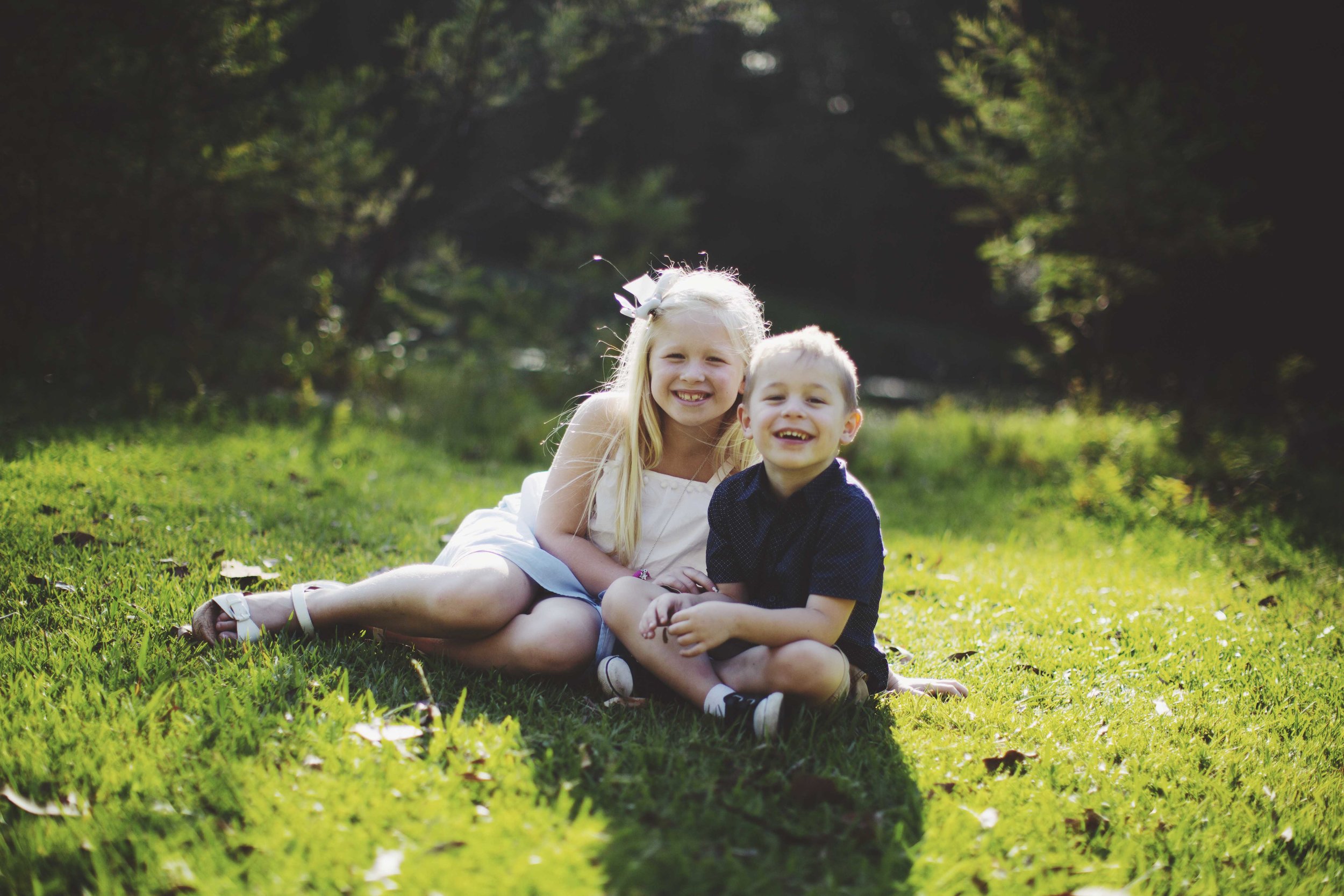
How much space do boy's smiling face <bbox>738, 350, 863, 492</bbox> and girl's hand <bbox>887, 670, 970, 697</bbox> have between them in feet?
2.57

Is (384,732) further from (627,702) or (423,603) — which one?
(627,702)

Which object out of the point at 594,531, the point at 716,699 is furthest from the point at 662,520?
the point at 716,699

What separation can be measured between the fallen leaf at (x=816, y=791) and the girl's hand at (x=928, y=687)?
70cm

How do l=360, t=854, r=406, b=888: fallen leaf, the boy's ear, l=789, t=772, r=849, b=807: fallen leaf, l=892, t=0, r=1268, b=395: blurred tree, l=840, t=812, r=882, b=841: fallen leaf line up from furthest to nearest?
l=892, t=0, r=1268, b=395: blurred tree, the boy's ear, l=789, t=772, r=849, b=807: fallen leaf, l=840, t=812, r=882, b=841: fallen leaf, l=360, t=854, r=406, b=888: fallen leaf

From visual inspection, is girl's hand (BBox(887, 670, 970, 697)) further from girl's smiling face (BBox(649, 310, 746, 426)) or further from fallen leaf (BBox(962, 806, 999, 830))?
girl's smiling face (BBox(649, 310, 746, 426))

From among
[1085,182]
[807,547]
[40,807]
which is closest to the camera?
[40,807]

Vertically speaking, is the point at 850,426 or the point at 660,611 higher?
the point at 850,426

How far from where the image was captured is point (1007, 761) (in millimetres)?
2188

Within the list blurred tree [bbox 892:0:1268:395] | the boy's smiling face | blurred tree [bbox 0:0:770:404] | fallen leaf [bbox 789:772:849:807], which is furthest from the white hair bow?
blurred tree [bbox 892:0:1268:395]

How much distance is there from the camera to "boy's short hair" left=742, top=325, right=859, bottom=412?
2229mm

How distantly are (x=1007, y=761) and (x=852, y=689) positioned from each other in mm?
427

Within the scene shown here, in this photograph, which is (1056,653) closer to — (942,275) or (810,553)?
(810,553)

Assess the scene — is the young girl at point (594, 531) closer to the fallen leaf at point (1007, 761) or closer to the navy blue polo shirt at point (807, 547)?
the navy blue polo shirt at point (807, 547)

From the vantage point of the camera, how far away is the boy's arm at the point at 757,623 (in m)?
2.10
